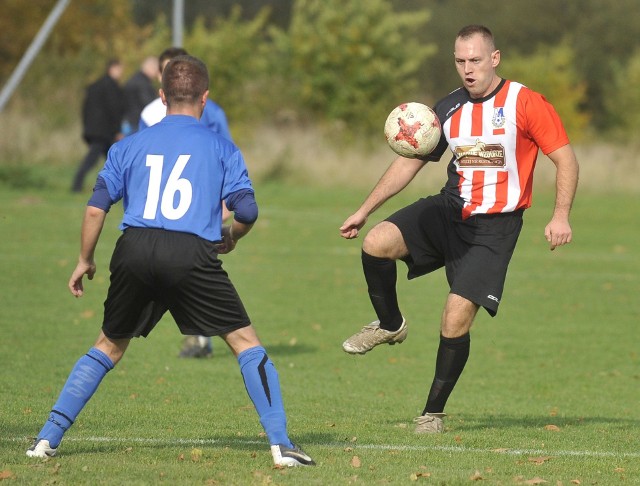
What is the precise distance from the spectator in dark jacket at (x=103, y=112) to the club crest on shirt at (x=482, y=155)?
51.8 feet

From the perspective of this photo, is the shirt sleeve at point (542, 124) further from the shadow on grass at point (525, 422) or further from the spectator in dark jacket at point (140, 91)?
the spectator in dark jacket at point (140, 91)

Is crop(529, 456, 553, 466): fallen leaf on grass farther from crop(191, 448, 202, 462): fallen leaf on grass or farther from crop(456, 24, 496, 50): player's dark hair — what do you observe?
crop(456, 24, 496, 50): player's dark hair

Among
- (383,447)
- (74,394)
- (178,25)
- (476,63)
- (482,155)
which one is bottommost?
(383,447)

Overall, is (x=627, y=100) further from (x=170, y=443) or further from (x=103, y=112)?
(x=170, y=443)

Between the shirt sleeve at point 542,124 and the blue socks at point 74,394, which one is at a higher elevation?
the shirt sleeve at point 542,124

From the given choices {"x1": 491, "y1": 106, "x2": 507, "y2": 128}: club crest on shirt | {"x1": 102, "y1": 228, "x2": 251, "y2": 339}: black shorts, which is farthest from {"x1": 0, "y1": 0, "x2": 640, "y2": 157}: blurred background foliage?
{"x1": 102, "y1": 228, "x2": 251, "y2": 339}: black shorts

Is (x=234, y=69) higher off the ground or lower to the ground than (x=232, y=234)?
higher

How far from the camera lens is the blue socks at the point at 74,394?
6.01 m

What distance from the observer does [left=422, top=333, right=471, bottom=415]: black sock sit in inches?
295

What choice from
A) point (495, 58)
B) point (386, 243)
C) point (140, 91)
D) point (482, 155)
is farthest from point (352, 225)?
point (140, 91)

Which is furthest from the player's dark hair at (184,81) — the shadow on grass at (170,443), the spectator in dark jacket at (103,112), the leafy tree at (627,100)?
the leafy tree at (627,100)

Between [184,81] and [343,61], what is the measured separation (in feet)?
119

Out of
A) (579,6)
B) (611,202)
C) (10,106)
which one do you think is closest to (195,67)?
(611,202)

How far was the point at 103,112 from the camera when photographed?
74.3ft
